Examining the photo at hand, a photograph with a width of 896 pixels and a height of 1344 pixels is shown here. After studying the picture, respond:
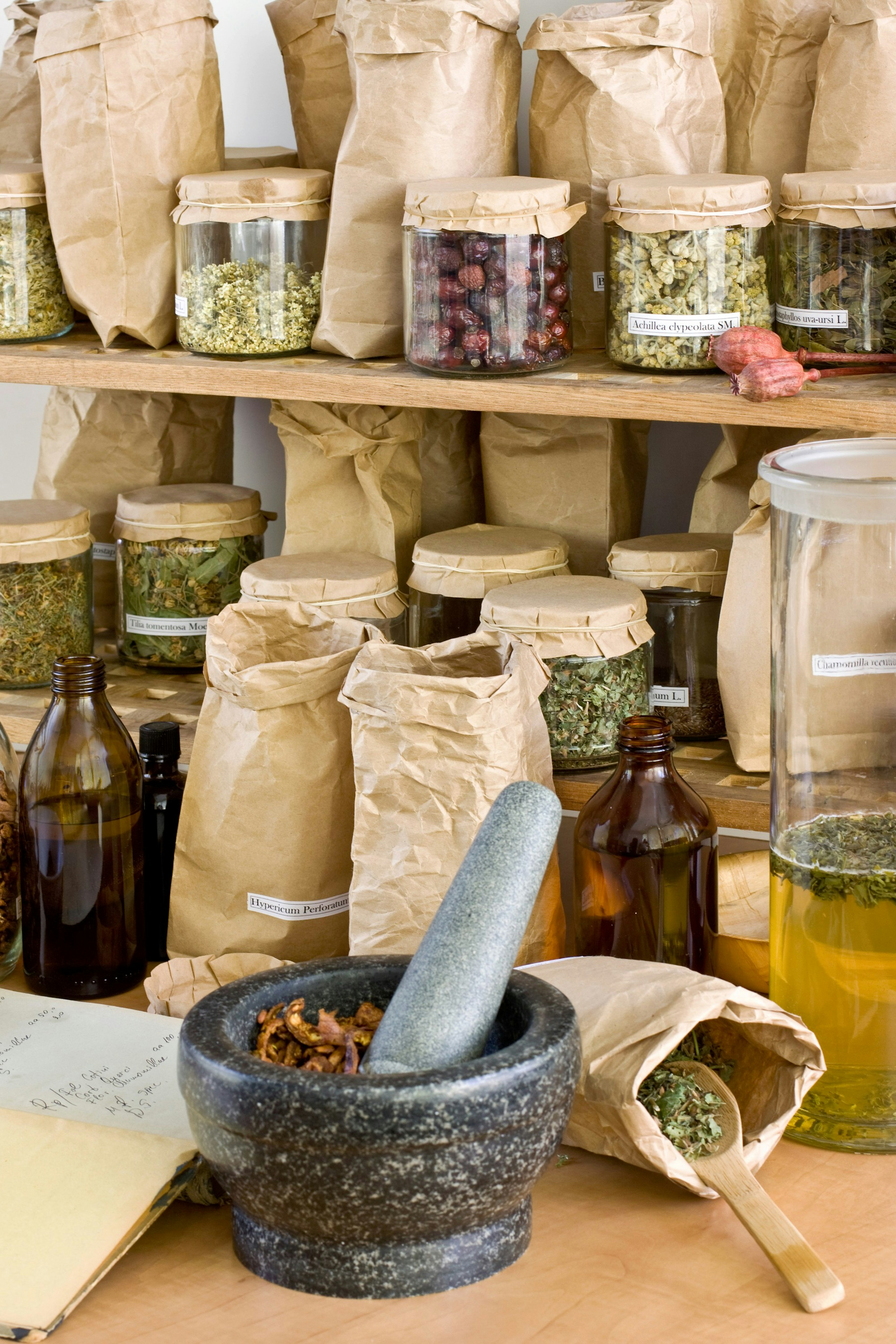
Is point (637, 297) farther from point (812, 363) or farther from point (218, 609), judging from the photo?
point (218, 609)

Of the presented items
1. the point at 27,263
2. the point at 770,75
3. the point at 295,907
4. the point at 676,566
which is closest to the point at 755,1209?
the point at 295,907

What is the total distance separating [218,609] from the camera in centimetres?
153

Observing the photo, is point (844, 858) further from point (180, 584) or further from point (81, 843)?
point (180, 584)

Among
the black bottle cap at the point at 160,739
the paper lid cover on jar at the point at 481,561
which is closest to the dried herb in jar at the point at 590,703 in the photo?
the paper lid cover on jar at the point at 481,561

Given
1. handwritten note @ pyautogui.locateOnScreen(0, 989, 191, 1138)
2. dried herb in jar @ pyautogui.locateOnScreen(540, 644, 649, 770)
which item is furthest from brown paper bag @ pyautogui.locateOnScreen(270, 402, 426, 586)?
handwritten note @ pyautogui.locateOnScreen(0, 989, 191, 1138)

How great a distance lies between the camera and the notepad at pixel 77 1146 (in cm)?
85

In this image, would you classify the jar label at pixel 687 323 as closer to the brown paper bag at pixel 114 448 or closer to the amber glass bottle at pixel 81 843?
the amber glass bottle at pixel 81 843

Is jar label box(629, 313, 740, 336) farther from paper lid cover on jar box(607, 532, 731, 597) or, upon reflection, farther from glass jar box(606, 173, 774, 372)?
paper lid cover on jar box(607, 532, 731, 597)

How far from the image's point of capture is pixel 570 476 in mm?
1431

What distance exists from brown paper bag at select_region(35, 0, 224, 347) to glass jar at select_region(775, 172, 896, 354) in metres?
0.55

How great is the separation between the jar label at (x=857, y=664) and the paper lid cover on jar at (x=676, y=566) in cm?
32

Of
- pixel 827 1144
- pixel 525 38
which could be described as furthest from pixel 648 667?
pixel 525 38

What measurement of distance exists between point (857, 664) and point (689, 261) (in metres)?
0.36

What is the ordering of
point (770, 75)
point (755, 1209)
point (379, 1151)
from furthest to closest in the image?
1. point (770, 75)
2. point (755, 1209)
3. point (379, 1151)
